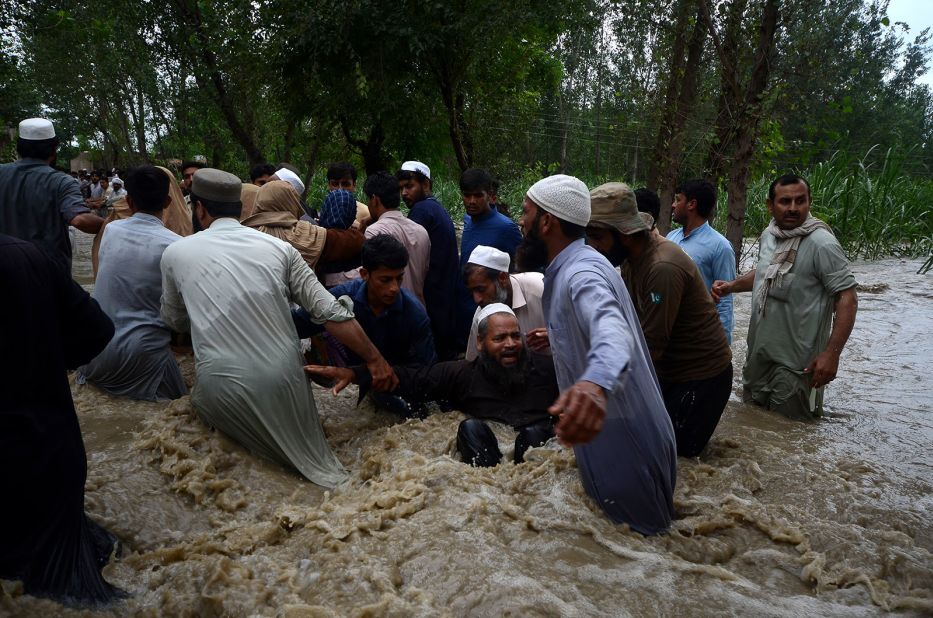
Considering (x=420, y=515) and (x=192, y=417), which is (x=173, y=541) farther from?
(x=420, y=515)

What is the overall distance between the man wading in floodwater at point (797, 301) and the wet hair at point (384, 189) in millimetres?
2407

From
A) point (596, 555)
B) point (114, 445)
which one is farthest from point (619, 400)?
point (114, 445)

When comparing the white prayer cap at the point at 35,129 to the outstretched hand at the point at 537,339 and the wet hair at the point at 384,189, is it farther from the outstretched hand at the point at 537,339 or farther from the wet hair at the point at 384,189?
the outstretched hand at the point at 537,339

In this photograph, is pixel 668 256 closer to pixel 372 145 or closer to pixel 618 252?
pixel 618 252

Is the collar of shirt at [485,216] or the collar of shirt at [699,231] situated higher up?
the collar of shirt at [485,216]

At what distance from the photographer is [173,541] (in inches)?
131

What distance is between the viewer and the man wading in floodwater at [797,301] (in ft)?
14.7

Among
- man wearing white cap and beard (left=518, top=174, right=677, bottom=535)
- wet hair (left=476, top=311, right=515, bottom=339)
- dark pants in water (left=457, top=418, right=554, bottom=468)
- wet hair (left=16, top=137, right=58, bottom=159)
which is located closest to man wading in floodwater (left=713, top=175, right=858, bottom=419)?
wet hair (left=476, top=311, right=515, bottom=339)

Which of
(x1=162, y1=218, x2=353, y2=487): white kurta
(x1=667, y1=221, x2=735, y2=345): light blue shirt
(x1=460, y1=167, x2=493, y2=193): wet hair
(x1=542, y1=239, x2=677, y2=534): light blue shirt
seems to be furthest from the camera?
(x1=460, y1=167, x2=493, y2=193): wet hair

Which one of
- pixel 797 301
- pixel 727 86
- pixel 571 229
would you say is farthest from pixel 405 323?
pixel 727 86

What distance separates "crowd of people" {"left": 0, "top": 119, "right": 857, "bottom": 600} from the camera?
95.8 inches

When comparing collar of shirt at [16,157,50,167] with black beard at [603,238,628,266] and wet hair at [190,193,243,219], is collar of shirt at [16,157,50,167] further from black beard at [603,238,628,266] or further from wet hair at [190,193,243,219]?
black beard at [603,238,628,266]

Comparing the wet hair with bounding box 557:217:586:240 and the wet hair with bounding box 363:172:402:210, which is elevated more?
the wet hair with bounding box 363:172:402:210

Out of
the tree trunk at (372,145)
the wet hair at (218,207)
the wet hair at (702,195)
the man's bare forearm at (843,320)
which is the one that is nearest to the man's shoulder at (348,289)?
the wet hair at (218,207)
